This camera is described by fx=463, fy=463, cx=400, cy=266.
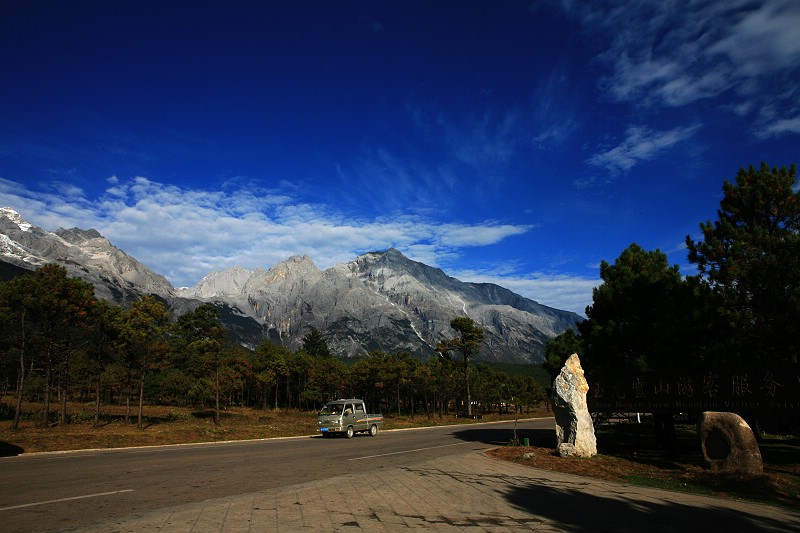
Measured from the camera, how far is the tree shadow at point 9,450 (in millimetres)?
17816

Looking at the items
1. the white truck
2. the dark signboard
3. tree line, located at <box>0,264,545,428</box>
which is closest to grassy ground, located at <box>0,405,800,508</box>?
the dark signboard

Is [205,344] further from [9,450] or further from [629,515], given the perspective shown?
[629,515]

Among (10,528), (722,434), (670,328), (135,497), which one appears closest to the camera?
(10,528)

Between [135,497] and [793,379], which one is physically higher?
[793,379]

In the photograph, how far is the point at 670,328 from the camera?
1886 cm

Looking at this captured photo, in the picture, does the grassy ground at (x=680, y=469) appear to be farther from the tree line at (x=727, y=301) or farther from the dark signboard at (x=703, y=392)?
the tree line at (x=727, y=301)

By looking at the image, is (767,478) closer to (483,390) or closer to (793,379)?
(793,379)

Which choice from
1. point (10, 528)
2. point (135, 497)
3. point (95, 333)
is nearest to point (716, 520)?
point (135, 497)

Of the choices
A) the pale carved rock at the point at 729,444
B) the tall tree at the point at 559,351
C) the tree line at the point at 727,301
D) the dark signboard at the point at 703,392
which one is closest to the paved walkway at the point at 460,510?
the pale carved rock at the point at 729,444

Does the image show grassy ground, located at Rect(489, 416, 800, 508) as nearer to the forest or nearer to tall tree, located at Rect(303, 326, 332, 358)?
the forest

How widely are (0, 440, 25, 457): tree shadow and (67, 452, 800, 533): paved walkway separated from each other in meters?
14.5

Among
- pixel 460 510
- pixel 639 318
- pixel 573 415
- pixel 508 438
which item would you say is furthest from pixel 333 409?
pixel 460 510

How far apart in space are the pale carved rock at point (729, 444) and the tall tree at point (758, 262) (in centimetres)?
471

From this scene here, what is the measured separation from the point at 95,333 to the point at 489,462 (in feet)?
105
